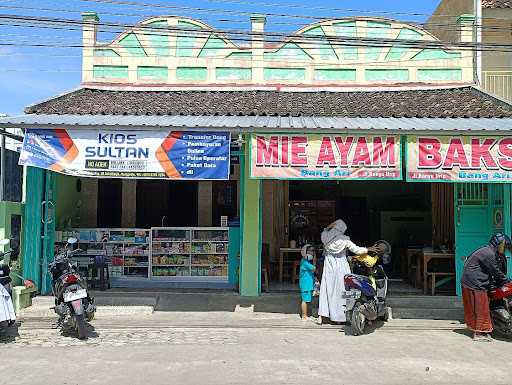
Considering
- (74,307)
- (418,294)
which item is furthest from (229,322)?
(418,294)

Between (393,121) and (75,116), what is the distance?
5.99 meters

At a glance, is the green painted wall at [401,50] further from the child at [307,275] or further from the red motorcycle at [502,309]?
the red motorcycle at [502,309]

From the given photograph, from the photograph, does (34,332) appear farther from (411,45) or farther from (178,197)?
(411,45)

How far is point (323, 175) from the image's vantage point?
8.73 meters

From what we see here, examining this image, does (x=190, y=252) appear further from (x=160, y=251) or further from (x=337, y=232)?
(x=337, y=232)

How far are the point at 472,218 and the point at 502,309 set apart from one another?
9.27 ft

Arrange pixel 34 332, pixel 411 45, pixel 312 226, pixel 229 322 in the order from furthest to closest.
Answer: pixel 312 226
pixel 411 45
pixel 229 322
pixel 34 332

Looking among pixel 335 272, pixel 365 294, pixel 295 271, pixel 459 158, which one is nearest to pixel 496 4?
pixel 459 158

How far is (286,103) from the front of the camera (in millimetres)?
11617

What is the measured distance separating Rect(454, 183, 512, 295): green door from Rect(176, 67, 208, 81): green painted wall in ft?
21.2

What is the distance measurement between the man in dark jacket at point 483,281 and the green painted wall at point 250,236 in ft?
13.1

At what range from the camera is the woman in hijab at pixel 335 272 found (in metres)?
8.88

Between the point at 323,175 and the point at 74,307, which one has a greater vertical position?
the point at 323,175

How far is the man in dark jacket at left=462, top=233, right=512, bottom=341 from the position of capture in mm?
7988
